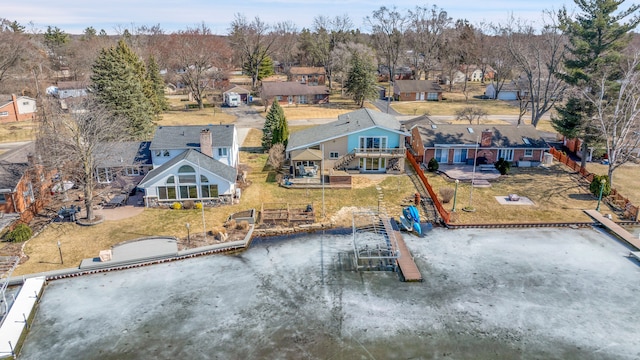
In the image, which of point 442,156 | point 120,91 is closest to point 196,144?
point 120,91

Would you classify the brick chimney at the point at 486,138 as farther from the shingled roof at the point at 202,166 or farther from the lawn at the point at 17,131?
the lawn at the point at 17,131

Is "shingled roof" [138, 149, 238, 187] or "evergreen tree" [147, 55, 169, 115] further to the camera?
"evergreen tree" [147, 55, 169, 115]

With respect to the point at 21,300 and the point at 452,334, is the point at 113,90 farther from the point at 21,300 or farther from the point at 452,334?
the point at 452,334

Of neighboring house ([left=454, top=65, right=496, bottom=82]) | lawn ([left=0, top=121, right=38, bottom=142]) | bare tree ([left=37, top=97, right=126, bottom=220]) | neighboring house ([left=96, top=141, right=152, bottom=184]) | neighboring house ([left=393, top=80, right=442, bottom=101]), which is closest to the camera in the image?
bare tree ([left=37, top=97, right=126, bottom=220])

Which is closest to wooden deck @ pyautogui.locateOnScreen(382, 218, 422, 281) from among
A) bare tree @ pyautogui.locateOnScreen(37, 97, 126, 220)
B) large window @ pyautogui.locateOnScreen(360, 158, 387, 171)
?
large window @ pyautogui.locateOnScreen(360, 158, 387, 171)

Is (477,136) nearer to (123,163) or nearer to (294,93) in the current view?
(123,163)

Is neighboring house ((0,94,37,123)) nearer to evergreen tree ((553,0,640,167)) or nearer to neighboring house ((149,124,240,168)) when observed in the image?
neighboring house ((149,124,240,168))

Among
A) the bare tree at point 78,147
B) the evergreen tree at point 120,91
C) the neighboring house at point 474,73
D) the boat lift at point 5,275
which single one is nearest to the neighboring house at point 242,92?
the evergreen tree at point 120,91

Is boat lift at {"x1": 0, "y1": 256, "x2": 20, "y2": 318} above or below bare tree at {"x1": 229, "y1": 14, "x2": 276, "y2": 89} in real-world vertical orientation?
below
